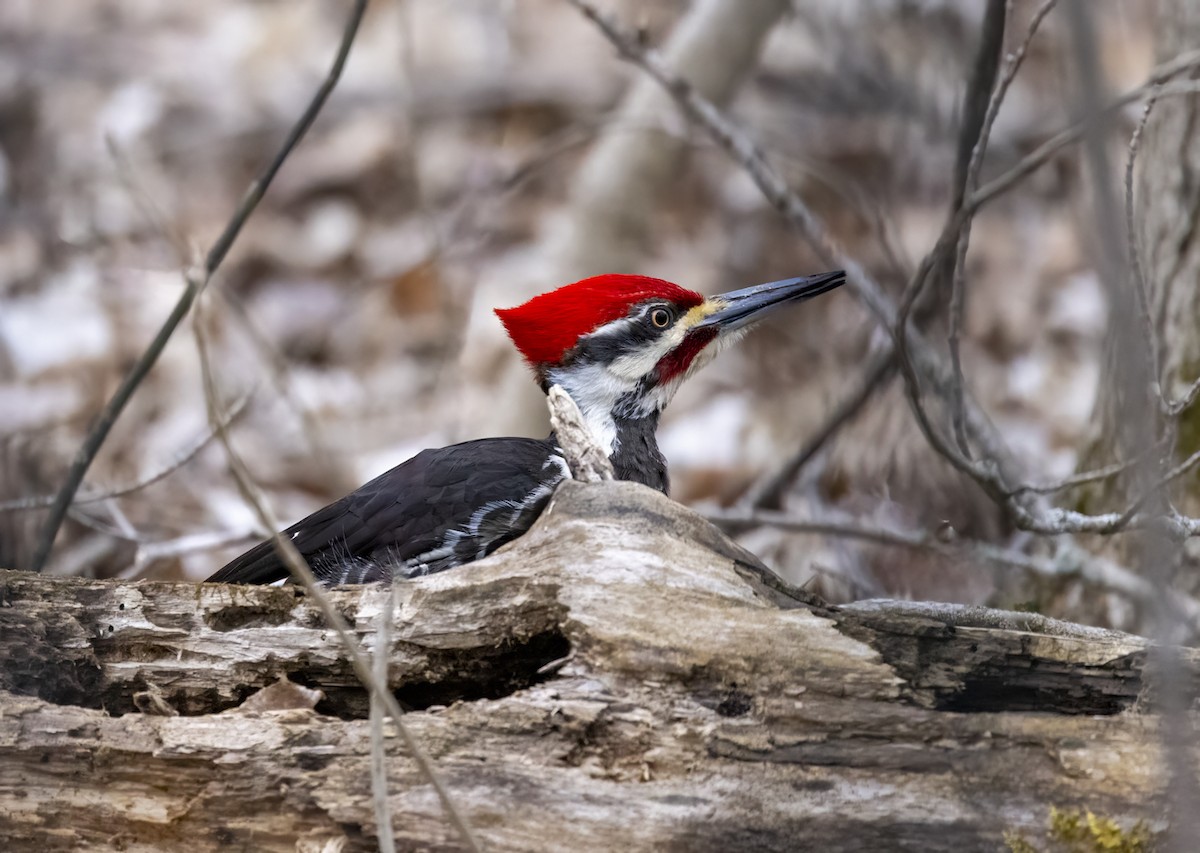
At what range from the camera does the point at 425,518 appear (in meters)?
2.74

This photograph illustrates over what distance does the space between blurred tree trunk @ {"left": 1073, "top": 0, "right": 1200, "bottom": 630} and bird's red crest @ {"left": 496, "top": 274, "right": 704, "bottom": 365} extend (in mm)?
1298

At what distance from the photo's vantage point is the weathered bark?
200 cm

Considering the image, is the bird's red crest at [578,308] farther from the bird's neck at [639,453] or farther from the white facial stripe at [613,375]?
the bird's neck at [639,453]

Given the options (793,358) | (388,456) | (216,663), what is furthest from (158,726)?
(793,358)

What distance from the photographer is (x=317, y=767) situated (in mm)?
2113

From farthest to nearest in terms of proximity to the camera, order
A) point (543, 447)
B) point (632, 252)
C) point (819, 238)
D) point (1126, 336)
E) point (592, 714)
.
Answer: point (632, 252) → point (819, 238) → point (543, 447) → point (592, 714) → point (1126, 336)

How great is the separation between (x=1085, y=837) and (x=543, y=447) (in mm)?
1516

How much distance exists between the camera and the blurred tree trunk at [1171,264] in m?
3.48

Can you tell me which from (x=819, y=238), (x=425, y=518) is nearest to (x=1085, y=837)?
(x=425, y=518)

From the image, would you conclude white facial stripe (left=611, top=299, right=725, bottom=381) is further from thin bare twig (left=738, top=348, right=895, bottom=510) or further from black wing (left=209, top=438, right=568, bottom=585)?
thin bare twig (left=738, top=348, right=895, bottom=510)

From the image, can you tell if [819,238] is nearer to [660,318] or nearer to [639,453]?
[660,318]

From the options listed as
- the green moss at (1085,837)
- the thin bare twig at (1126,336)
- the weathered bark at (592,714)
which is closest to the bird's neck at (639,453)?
the weathered bark at (592,714)

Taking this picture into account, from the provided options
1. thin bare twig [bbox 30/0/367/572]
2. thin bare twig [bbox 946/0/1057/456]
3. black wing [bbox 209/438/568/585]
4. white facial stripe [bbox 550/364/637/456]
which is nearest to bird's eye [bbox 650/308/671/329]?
white facial stripe [bbox 550/364/637/456]

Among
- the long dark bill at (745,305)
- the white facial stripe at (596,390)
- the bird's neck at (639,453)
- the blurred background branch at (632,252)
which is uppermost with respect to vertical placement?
the blurred background branch at (632,252)
